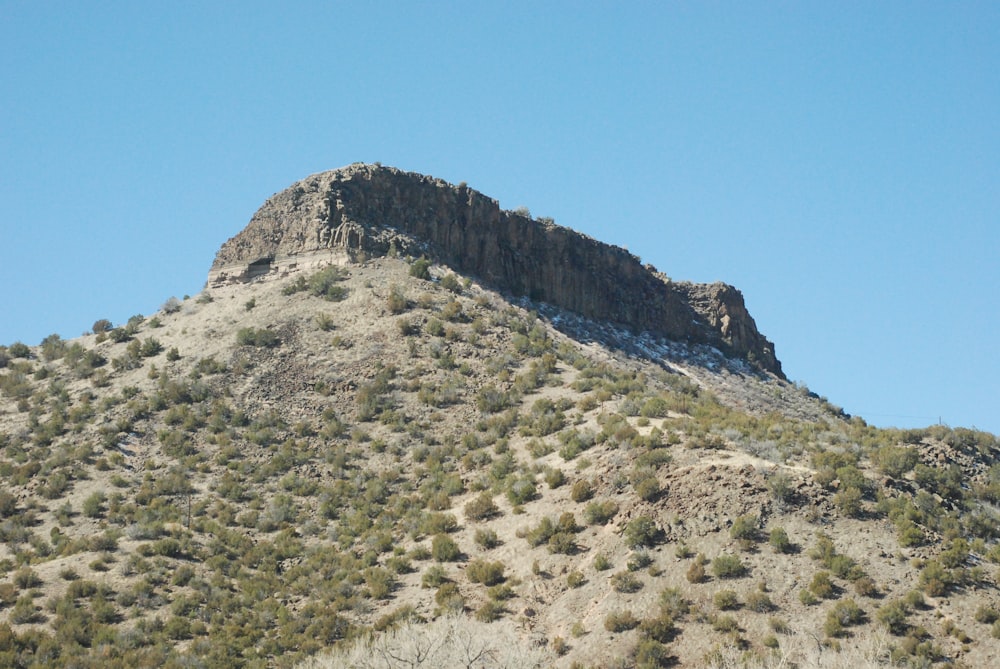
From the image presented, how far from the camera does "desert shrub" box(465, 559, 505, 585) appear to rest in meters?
37.1

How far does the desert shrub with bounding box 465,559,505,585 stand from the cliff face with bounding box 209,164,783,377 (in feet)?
86.0

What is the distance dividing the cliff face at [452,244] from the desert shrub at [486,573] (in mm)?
26227

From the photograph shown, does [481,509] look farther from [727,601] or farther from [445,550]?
[727,601]

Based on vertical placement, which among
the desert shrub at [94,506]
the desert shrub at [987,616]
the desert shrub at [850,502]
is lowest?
the desert shrub at [987,616]

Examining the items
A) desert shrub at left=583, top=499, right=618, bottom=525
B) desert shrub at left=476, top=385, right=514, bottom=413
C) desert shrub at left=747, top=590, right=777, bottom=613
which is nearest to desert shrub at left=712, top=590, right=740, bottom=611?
desert shrub at left=747, top=590, right=777, bottom=613

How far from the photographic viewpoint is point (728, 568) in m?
34.8

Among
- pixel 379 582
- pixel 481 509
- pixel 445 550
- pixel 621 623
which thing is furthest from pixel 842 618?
pixel 379 582

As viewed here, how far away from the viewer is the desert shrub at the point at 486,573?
122ft

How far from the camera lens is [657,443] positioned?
41219mm

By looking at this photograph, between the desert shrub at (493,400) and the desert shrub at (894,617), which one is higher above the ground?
the desert shrub at (493,400)

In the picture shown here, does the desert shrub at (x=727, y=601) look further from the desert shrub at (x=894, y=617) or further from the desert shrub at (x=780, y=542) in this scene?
the desert shrub at (x=894, y=617)

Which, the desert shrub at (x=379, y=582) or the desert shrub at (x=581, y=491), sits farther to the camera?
the desert shrub at (x=581, y=491)

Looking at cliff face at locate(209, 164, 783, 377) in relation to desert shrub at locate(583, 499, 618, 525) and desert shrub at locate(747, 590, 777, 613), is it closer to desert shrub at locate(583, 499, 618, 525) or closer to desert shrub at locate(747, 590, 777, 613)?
desert shrub at locate(583, 499, 618, 525)

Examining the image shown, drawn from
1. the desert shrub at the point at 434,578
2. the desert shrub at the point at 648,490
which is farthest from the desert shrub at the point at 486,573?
the desert shrub at the point at 648,490
